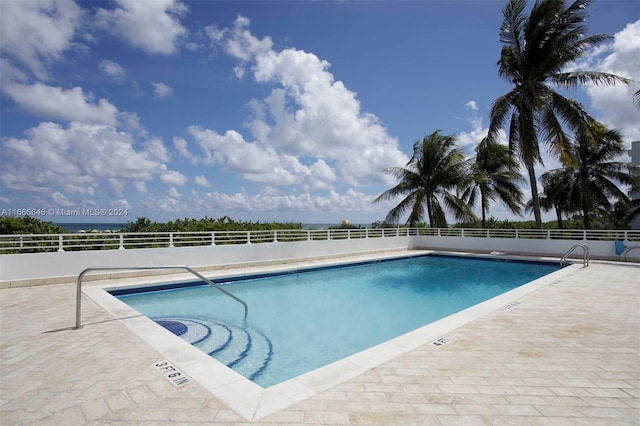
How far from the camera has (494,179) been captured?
685 inches

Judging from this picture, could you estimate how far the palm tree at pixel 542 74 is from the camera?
471 inches

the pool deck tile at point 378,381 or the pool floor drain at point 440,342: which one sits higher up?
the pool deck tile at point 378,381

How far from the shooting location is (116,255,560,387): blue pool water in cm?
466

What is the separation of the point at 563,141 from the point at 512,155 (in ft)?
6.92

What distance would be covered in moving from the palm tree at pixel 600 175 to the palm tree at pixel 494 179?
Answer: 2.82 m

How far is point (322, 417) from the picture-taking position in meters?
2.27

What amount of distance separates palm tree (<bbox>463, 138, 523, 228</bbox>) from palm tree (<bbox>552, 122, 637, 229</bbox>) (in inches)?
111

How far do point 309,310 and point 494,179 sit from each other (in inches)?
575

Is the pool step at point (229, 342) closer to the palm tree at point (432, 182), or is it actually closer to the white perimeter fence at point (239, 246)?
the white perimeter fence at point (239, 246)

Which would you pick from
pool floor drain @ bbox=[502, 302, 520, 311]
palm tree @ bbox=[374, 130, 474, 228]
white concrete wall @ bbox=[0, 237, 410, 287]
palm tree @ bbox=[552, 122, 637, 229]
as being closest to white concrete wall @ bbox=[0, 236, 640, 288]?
white concrete wall @ bbox=[0, 237, 410, 287]

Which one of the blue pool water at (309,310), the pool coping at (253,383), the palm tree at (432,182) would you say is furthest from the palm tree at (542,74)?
the pool coping at (253,383)

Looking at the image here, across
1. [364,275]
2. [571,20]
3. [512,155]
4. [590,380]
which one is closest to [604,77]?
[571,20]

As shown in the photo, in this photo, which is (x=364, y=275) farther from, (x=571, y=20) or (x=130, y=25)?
(x=571, y=20)

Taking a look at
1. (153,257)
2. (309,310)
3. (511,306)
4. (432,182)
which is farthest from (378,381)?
(432,182)
